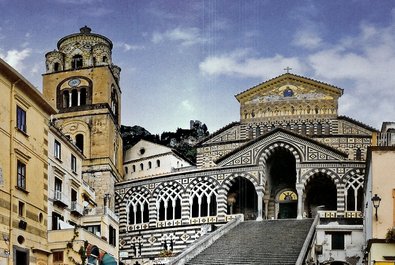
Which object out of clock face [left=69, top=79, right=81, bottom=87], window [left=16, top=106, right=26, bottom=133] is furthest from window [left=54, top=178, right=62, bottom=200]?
clock face [left=69, top=79, right=81, bottom=87]

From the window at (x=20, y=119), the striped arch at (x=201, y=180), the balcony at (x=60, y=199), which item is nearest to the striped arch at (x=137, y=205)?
the striped arch at (x=201, y=180)

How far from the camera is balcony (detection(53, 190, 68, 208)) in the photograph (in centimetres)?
3731

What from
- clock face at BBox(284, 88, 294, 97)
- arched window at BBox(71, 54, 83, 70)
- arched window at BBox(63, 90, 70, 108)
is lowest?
arched window at BBox(63, 90, 70, 108)

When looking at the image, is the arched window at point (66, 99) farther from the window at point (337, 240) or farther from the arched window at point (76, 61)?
the window at point (337, 240)

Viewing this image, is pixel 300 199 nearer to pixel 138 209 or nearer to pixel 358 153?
pixel 358 153

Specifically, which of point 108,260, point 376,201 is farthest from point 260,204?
point 376,201

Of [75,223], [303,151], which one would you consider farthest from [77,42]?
[75,223]

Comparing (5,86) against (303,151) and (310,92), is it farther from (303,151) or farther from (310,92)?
(310,92)

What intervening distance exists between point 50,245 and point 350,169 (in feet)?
82.4

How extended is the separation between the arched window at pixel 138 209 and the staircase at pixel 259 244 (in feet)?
34.5

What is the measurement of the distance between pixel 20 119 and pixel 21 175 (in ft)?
7.19

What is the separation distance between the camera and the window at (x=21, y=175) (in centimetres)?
3119

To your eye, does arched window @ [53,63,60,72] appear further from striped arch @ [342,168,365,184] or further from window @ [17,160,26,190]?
window @ [17,160,26,190]

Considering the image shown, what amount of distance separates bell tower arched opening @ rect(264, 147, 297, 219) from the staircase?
21.3ft
